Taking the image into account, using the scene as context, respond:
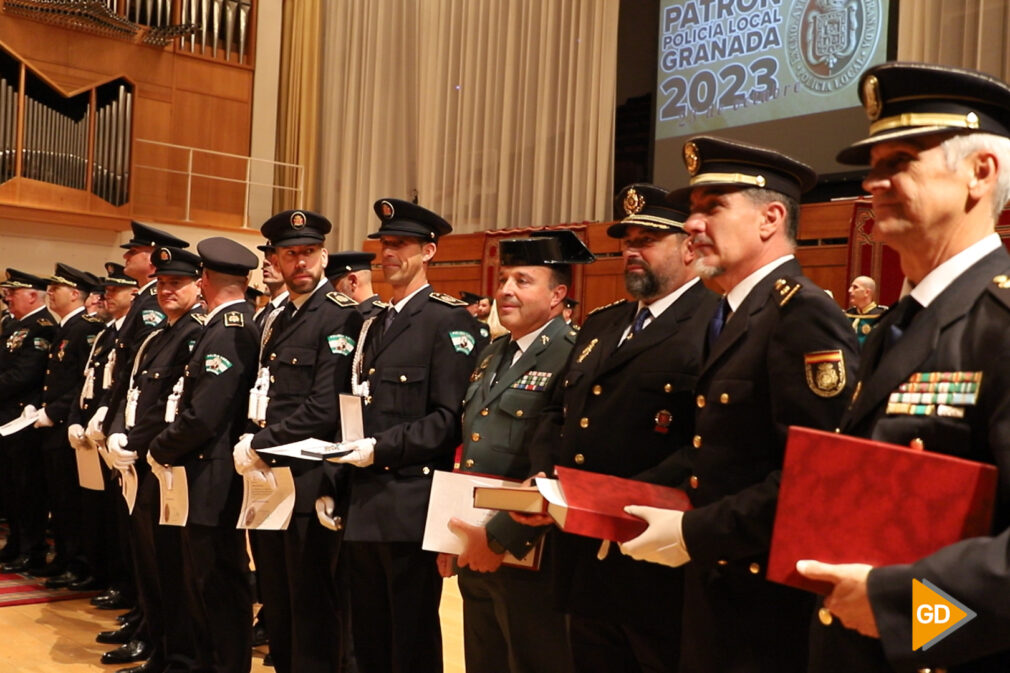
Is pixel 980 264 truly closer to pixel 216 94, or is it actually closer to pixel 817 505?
pixel 817 505

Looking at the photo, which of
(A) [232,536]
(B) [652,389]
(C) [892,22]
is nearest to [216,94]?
(C) [892,22]

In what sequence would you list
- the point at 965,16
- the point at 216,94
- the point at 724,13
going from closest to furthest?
the point at 965,16 → the point at 724,13 → the point at 216,94

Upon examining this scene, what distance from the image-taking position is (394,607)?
3.13 m

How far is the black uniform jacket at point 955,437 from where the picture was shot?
1226 mm

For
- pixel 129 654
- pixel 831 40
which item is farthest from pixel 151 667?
pixel 831 40

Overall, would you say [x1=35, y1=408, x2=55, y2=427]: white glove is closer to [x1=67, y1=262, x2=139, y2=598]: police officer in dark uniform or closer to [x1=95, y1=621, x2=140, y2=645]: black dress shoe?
[x1=67, y1=262, x2=139, y2=598]: police officer in dark uniform

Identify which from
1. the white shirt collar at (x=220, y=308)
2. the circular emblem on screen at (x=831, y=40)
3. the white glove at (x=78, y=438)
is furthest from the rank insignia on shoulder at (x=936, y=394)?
the circular emblem on screen at (x=831, y=40)

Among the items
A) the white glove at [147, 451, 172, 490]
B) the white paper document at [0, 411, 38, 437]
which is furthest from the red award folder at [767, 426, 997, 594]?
the white paper document at [0, 411, 38, 437]

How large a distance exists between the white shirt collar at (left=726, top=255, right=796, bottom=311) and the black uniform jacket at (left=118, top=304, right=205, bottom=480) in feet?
7.98

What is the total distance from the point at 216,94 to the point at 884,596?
11.9 meters

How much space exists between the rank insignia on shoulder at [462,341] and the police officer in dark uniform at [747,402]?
4.32ft

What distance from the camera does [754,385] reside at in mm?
1903

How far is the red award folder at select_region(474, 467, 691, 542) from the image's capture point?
6.24 feet

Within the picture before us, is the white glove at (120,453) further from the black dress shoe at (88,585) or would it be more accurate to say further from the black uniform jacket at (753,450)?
the black uniform jacket at (753,450)
